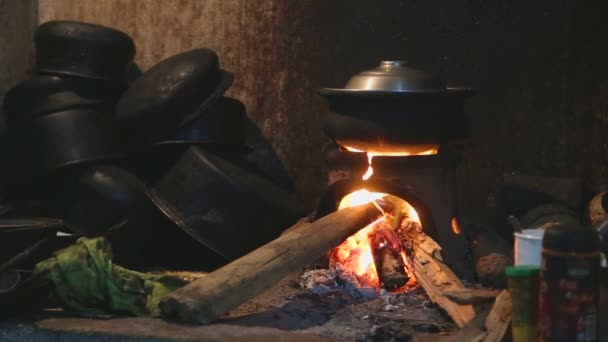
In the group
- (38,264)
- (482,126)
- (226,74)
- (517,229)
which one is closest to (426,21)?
(482,126)

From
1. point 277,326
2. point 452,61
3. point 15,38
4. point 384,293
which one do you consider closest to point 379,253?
point 384,293

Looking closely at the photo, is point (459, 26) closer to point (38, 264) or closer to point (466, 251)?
point (466, 251)

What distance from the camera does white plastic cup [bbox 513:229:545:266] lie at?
3729 millimetres

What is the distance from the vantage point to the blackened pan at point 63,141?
584 centimetres

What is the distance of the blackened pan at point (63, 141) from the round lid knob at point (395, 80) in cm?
185

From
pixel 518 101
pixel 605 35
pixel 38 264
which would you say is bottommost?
pixel 38 264

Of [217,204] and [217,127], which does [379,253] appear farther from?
[217,127]

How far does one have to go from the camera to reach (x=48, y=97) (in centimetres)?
600

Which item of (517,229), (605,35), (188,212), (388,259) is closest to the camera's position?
(517,229)

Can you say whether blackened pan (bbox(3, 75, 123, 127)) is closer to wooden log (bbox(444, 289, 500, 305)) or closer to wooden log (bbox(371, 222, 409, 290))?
wooden log (bbox(371, 222, 409, 290))

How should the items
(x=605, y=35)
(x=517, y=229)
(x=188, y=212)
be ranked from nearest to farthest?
(x=517, y=229), (x=188, y=212), (x=605, y=35)

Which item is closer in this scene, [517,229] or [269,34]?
[517,229]

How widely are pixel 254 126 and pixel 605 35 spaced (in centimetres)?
256

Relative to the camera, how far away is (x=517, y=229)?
386 centimetres
